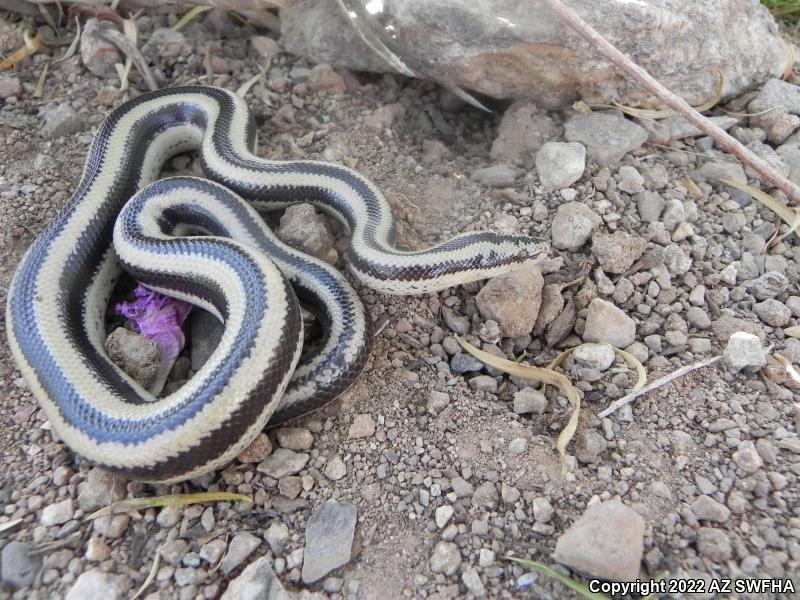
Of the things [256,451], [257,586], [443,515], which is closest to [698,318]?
[443,515]

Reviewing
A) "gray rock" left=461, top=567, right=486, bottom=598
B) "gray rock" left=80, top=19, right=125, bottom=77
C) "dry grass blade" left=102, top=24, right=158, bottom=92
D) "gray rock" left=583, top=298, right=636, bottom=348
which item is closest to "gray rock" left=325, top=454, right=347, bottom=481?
"gray rock" left=461, top=567, right=486, bottom=598

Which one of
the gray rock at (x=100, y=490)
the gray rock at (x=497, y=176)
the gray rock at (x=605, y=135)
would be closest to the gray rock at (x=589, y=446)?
the gray rock at (x=497, y=176)

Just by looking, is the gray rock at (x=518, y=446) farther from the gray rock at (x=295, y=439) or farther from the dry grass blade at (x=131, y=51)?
the dry grass blade at (x=131, y=51)

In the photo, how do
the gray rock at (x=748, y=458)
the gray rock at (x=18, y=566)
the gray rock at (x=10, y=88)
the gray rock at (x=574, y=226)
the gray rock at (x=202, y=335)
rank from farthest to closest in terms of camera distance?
the gray rock at (x=10, y=88), the gray rock at (x=574, y=226), the gray rock at (x=202, y=335), the gray rock at (x=748, y=458), the gray rock at (x=18, y=566)

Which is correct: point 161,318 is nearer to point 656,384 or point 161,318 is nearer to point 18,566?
point 18,566

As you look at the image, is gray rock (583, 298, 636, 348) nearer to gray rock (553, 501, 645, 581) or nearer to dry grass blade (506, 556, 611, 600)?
gray rock (553, 501, 645, 581)
